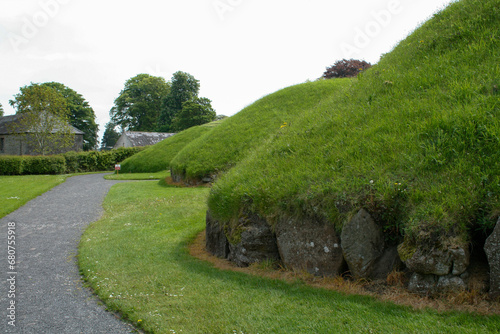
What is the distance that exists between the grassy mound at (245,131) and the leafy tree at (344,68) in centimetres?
1074

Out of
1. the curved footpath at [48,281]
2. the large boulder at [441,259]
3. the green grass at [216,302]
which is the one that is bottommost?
the curved footpath at [48,281]

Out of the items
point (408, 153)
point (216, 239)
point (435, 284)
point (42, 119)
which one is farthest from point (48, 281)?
point (42, 119)

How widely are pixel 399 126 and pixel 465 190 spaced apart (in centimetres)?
221

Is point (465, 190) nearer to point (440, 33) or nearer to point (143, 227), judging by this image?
point (440, 33)

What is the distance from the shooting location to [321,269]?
214 inches

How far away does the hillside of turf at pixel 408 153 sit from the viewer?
183 inches

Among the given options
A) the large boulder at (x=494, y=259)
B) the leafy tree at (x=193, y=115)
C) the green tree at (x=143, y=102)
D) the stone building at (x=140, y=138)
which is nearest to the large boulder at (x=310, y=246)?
the large boulder at (x=494, y=259)

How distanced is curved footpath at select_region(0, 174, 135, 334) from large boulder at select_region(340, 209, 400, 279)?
3.26 m

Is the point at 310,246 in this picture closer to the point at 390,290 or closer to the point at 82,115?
the point at 390,290

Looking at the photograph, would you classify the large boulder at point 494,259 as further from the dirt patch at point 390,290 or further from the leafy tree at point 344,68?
the leafy tree at point 344,68

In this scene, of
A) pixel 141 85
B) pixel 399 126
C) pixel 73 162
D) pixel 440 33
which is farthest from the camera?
pixel 141 85

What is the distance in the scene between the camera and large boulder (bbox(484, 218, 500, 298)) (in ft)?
13.1

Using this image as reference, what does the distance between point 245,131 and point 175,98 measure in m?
49.1

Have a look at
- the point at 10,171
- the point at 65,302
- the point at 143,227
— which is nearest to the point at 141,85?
the point at 10,171
